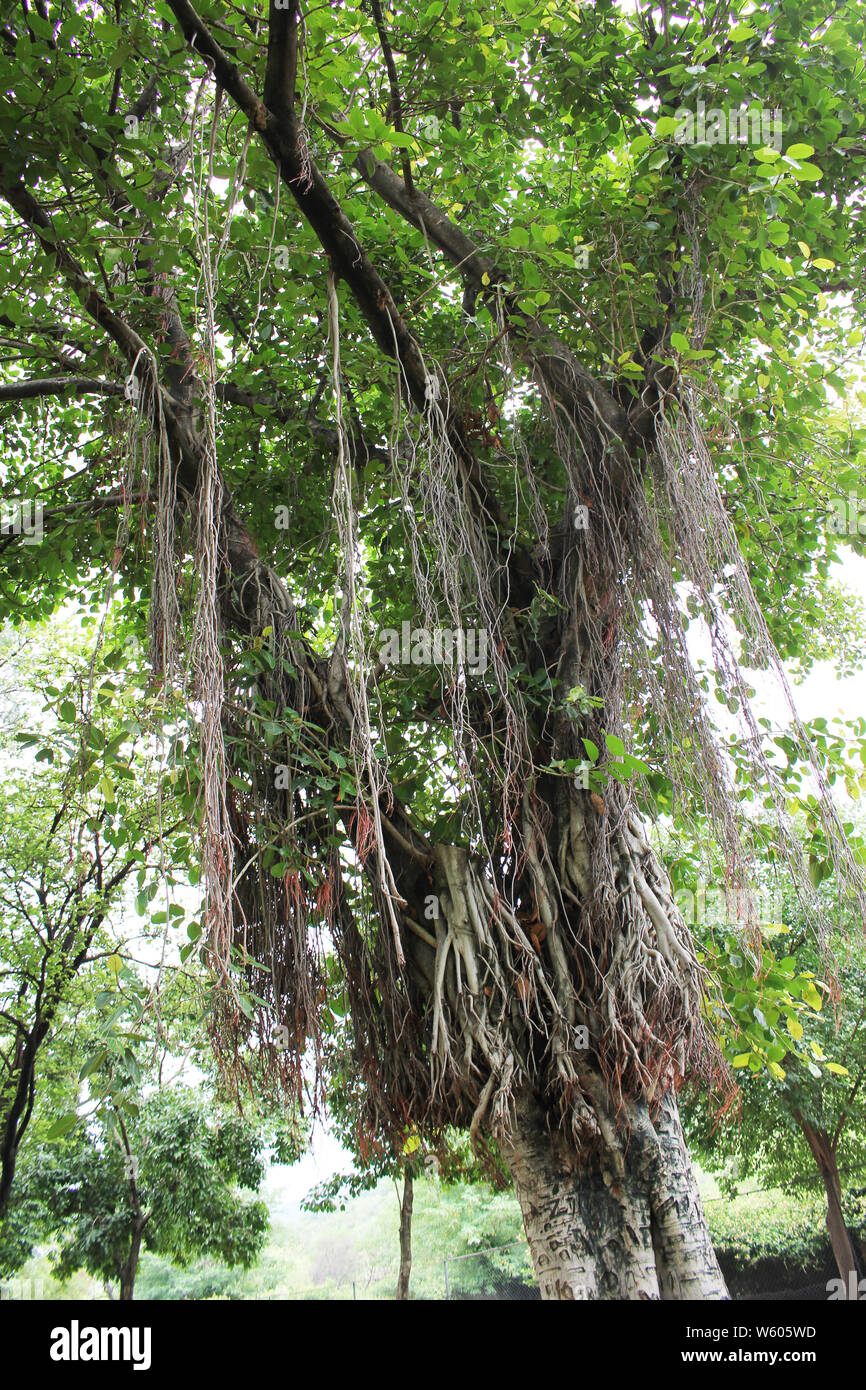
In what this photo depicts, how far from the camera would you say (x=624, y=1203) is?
7.84 feet

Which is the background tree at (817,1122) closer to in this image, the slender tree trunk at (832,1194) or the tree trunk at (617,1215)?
the slender tree trunk at (832,1194)

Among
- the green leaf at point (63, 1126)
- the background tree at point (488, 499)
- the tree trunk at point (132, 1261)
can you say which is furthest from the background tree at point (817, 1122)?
the green leaf at point (63, 1126)

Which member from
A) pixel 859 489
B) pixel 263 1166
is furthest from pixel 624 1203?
pixel 263 1166

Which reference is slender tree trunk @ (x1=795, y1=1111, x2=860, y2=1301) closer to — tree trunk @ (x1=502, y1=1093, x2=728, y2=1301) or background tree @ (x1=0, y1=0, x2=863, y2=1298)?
tree trunk @ (x1=502, y1=1093, x2=728, y2=1301)

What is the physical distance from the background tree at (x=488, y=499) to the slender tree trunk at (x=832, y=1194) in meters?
6.37

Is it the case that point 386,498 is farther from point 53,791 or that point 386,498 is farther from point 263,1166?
point 263,1166

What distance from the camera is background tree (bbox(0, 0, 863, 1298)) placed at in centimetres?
231

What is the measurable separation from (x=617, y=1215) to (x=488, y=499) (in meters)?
2.46

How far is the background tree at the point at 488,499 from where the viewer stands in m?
2.31

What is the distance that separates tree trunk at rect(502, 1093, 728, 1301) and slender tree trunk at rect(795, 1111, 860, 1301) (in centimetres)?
616

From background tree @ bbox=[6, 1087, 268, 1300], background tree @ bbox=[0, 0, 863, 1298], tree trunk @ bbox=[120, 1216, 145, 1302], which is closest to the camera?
background tree @ bbox=[0, 0, 863, 1298]

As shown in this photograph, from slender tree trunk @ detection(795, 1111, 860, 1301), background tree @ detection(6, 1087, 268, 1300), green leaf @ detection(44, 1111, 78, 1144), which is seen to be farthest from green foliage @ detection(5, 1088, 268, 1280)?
green leaf @ detection(44, 1111, 78, 1144)

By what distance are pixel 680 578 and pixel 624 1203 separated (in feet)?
7.47

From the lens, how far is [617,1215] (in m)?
2.39
